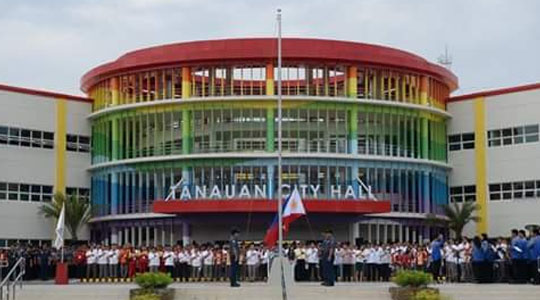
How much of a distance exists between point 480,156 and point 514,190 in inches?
105

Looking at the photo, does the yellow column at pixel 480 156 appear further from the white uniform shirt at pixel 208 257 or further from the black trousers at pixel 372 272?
the white uniform shirt at pixel 208 257

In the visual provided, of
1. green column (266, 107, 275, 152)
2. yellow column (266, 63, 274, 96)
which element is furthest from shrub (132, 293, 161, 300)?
yellow column (266, 63, 274, 96)

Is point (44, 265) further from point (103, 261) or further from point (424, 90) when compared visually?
point (424, 90)

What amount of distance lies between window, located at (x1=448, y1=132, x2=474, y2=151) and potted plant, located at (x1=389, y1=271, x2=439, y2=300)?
29.9 metres

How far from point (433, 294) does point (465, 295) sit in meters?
2.56

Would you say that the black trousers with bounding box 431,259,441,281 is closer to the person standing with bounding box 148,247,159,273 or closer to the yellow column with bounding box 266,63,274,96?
the person standing with bounding box 148,247,159,273

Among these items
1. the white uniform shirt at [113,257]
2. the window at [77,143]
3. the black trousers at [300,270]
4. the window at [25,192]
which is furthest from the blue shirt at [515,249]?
the window at [77,143]

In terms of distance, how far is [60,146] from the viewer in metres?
54.6

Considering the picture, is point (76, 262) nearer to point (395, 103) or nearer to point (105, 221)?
point (105, 221)

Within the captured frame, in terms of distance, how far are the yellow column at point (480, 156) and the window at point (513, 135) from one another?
0.49m

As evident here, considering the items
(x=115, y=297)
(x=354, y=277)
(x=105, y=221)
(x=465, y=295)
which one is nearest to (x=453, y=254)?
(x=354, y=277)

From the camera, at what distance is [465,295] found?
2697 cm

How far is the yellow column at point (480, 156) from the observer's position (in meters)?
53.8

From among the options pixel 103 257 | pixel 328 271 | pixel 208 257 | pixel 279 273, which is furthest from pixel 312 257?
pixel 103 257
